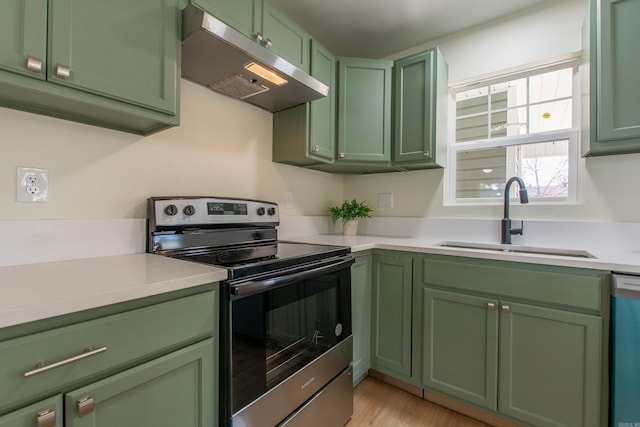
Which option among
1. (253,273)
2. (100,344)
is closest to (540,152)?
(253,273)

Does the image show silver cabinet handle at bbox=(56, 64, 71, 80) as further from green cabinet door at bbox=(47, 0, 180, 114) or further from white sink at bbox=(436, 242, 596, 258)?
white sink at bbox=(436, 242, 596, 258)

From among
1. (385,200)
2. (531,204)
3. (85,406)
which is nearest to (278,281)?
(85,406)

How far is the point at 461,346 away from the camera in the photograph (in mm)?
1559

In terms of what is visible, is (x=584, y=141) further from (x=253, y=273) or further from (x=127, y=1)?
(x=127, y=1)

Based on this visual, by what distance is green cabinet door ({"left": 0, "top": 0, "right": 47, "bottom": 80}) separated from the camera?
0.80 metres

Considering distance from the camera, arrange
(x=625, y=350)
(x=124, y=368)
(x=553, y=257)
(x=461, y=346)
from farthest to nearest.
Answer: (x=461, y=346) < (x=553, y=257) < (x=625, y=350) < (x=124, y=368)

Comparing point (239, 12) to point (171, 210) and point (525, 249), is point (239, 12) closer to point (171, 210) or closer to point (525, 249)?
point (171, 210)

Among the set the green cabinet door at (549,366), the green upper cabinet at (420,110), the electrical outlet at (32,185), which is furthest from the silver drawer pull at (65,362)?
the green upper cabinet at (420,110)

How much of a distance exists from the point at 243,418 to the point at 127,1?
1.51 meters

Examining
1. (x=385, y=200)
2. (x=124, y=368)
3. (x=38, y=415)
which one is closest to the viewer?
(x=38, y=415)

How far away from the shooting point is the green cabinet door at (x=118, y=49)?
2.96 ft

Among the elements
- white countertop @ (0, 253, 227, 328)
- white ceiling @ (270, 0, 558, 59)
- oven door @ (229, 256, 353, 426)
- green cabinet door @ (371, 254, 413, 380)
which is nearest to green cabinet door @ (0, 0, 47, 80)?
white countertop @ (0, 253, 227, 328)

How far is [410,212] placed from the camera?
92.6 inches

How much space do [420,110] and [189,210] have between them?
1.64 metres
